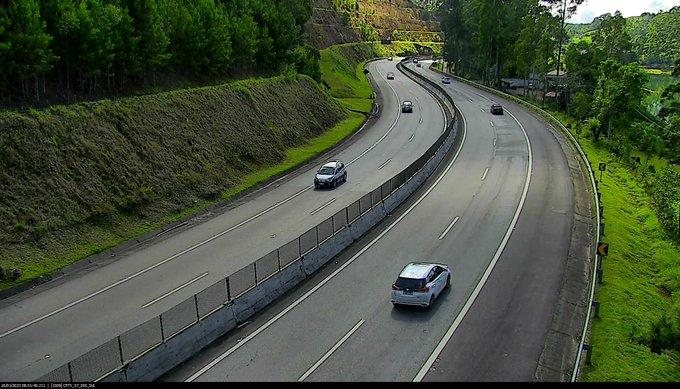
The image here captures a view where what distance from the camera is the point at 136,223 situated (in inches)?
1181

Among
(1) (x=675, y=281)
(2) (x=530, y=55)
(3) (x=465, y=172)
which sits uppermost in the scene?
(2) (x=530, y=55)

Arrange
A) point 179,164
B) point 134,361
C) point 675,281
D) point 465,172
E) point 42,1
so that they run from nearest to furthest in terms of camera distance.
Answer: point 134,361 → point 675,281 → point 42,1 → point 179,164 → point 465,172

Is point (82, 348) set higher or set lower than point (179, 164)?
lower

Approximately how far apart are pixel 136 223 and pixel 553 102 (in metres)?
64.7

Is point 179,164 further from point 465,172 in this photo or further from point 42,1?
point 465,172

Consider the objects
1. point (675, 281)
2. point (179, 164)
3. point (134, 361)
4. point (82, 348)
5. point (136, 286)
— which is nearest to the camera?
point (134, 361)

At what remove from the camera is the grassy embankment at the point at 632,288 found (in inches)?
717

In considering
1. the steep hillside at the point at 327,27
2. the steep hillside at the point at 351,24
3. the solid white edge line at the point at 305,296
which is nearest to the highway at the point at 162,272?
the solid white edge line at the point at 305,296

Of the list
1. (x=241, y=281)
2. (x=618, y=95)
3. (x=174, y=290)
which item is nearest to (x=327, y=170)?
(x=174, y=290)

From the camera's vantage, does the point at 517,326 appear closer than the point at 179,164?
Yes

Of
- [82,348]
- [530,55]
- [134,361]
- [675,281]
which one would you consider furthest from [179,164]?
[530,55]

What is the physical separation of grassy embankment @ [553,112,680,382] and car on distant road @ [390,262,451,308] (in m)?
5.54

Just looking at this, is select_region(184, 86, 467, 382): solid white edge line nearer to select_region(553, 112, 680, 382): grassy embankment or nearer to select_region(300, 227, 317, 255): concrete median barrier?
select_region(300, 227, 317, 255): concrete median barrier

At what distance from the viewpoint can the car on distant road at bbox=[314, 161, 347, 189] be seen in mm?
37969
